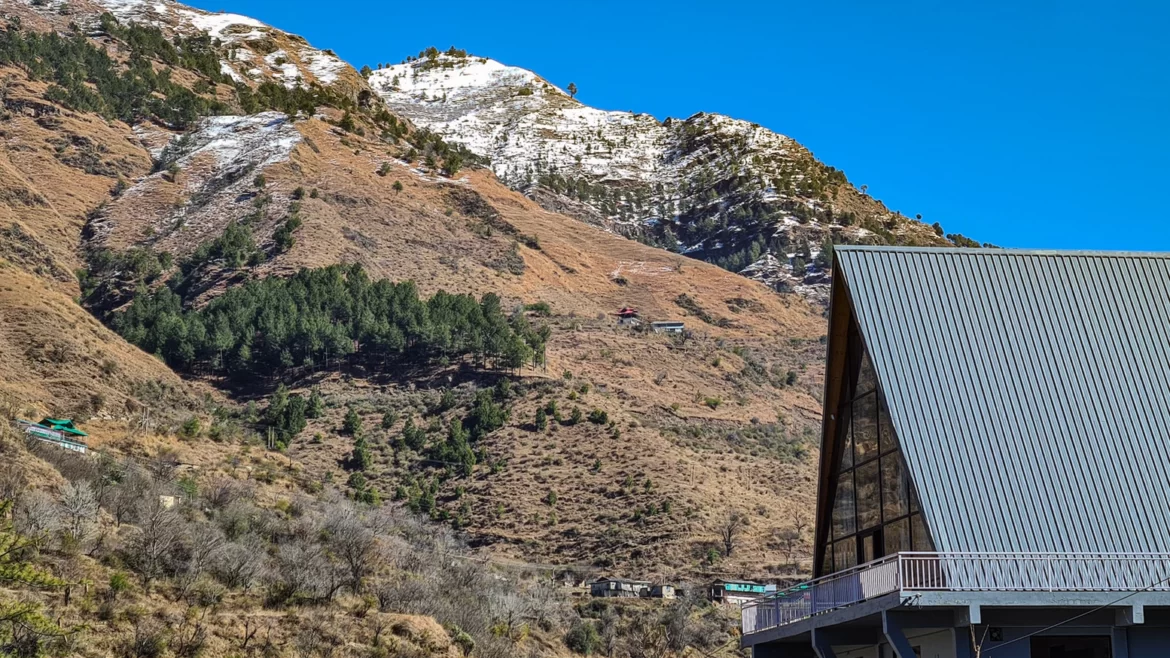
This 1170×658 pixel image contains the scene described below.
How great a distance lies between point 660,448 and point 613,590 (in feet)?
56.7

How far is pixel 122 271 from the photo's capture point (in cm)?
9919

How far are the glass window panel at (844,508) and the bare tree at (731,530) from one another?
144 ft

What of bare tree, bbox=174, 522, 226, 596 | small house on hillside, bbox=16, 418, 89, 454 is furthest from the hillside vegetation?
small house on hillside, bbox=16, 418, 89, 454

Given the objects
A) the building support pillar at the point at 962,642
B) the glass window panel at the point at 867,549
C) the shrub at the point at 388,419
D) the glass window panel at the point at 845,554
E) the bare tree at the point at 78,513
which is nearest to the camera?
the building support pillar at the point at 962,642

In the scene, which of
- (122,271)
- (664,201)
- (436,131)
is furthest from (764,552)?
(436,131)

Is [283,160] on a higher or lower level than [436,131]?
lower

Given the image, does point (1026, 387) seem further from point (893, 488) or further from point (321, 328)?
point (321, 328)

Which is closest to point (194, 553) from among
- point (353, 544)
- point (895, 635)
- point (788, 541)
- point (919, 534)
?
point (353, 544)

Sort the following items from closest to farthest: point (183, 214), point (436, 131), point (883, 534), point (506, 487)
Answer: point (883, 534) → point (506, 487) → point (183, 214) → point (436, 131)

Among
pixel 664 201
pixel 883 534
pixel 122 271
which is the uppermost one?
pixel 664 201

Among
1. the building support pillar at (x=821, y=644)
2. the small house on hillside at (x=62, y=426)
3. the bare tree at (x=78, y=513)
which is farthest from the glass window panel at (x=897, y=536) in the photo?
the small house on hillside at (x=62, y=426)

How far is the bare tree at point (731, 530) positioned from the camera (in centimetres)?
7206

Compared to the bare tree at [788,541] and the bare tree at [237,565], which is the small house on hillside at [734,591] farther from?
the bare tree at [237,565]

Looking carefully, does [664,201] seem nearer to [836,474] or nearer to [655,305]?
[655,305]
